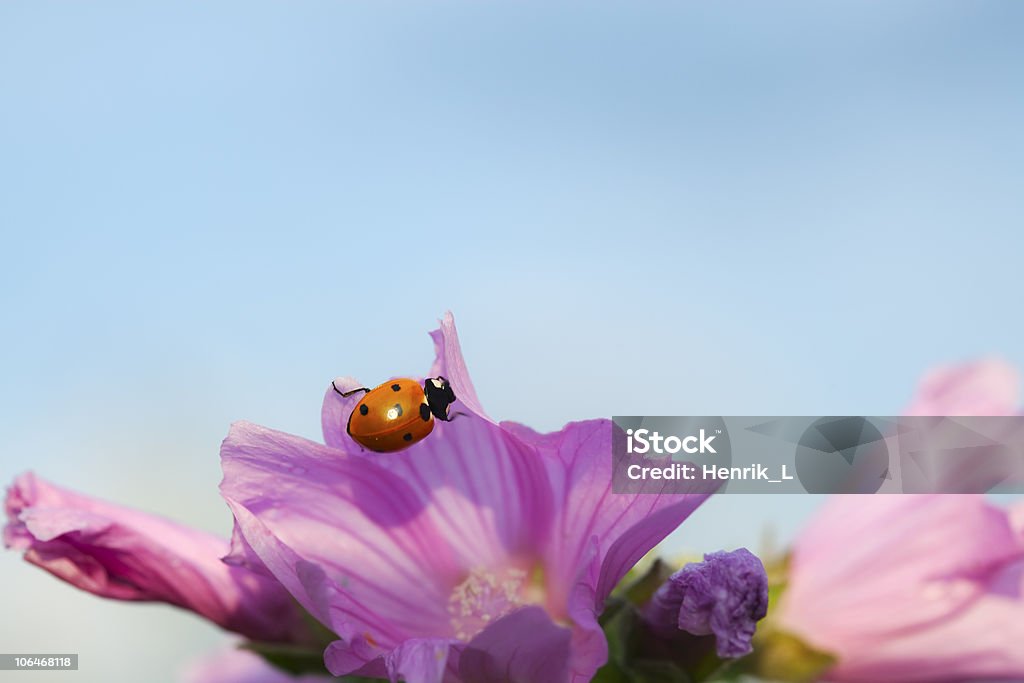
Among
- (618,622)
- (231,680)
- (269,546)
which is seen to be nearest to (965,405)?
(618,622)

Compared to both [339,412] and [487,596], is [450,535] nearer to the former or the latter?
[487,596]

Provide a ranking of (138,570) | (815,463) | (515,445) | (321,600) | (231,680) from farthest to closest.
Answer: (231,680), (815,463), (138,570), (515,445), (321,600)

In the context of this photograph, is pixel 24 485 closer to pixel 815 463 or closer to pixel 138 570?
pixel 138 570

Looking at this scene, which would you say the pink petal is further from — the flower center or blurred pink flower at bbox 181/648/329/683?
blurred pink flower at bbox 181/648/329/683

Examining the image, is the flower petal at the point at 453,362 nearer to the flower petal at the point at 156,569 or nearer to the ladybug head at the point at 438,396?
the ladybug head at the point at 438,396

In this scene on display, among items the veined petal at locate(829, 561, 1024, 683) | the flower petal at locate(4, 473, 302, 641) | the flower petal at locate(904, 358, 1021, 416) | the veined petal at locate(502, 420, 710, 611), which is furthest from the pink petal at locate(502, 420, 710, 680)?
the flower petal at locate(904, 358, 1021, 416)

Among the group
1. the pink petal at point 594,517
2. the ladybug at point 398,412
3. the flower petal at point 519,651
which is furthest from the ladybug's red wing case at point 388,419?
the flower petal at point 519,651

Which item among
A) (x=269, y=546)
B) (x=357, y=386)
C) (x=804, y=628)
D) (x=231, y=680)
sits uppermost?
(x=357, y=386)
